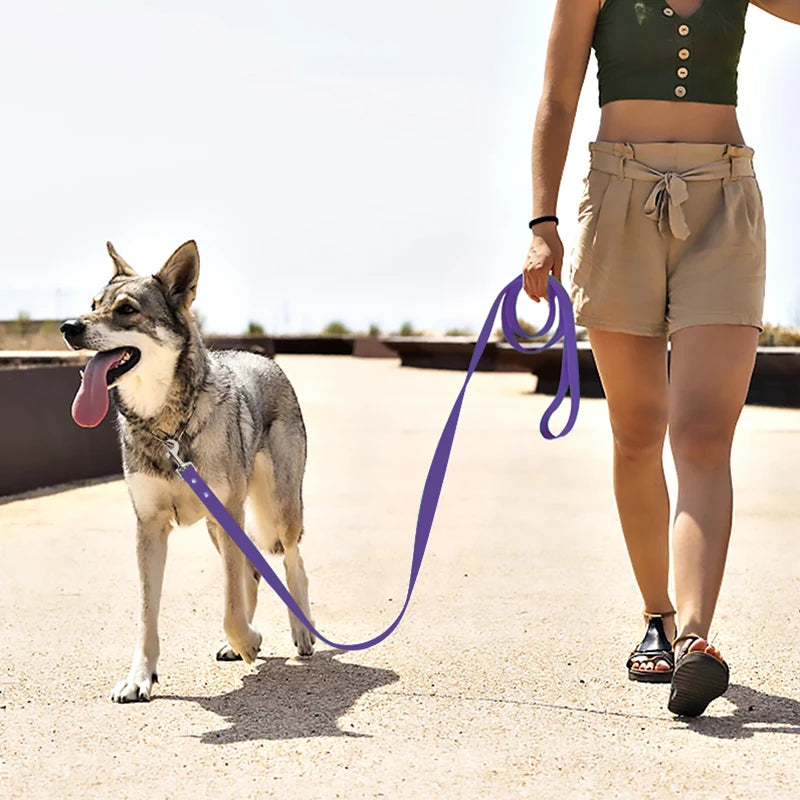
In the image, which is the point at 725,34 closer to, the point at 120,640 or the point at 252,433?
the point at 252,433

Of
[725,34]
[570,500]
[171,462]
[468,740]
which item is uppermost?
[725,34]

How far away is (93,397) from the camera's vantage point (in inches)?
188

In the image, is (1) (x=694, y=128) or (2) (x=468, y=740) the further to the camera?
(1) (x=694, y=128)

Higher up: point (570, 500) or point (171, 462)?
point (171, 462)

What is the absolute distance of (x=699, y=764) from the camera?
3.81 m

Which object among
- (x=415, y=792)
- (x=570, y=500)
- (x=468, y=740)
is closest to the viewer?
(x=415, y=792)

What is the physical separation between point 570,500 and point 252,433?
15.0 feet

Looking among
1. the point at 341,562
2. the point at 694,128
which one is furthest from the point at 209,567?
the point at 694,128

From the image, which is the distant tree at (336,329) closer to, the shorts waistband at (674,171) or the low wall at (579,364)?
the low wall at (579,364)

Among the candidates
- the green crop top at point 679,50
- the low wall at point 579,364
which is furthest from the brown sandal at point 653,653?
the low wall at point 579,364

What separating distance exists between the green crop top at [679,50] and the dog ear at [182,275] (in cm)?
175

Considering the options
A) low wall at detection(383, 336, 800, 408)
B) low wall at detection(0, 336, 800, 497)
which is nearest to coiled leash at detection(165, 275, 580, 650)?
low wall at detection(0, 336, 800, 497)

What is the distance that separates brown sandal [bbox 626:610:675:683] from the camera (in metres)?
4.79

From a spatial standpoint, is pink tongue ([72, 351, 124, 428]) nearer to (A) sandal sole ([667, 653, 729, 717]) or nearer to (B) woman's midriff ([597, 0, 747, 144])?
(B) woman's midriff ([597, 0, 747, 144])
